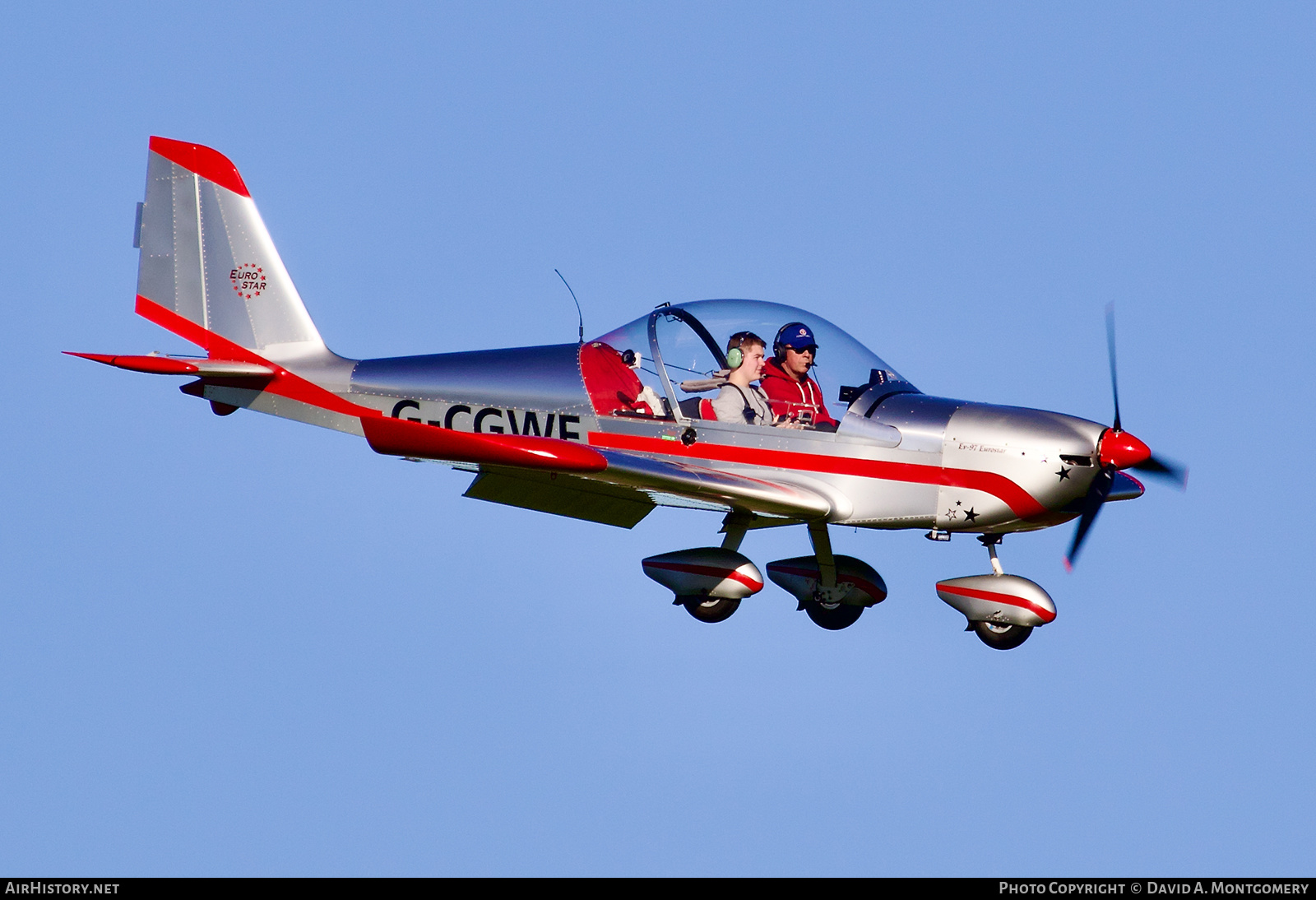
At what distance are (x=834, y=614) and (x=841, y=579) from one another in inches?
15.2

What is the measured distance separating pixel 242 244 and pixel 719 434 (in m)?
5.30

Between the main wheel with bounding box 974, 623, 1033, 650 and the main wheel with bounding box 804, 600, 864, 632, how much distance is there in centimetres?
153

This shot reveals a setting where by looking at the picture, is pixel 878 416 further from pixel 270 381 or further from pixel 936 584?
pixel 270 381

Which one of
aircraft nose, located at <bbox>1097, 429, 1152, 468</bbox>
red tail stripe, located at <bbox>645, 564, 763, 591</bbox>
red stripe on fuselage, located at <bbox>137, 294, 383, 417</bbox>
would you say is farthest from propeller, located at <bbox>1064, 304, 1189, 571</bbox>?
red stripe on fuselage, located at <bbox>137, 294, 383, 417</bbox>

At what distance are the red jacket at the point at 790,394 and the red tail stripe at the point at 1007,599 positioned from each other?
74.2 inches

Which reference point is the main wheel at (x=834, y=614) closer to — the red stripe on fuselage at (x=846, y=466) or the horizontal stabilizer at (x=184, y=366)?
the red stripe on fuselage at (x=846, y=466)

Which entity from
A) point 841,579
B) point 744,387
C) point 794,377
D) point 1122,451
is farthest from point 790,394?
point 1122,451

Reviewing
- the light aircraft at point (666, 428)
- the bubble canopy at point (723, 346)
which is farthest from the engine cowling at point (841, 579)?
the bubble canopy at point (723, 346)

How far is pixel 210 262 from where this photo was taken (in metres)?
16.7

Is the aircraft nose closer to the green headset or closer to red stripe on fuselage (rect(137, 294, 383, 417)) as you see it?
the green headset

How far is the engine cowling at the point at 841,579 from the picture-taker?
15.7 m

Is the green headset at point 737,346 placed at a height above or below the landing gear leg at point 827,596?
above

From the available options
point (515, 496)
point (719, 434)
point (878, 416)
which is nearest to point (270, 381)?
point (515, 496)

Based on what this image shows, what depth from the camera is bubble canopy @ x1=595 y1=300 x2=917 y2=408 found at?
49.4 ft
